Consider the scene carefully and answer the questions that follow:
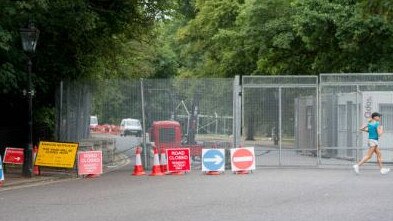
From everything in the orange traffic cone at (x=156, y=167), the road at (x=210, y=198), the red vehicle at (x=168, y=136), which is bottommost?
the road at (x=210, y=198)

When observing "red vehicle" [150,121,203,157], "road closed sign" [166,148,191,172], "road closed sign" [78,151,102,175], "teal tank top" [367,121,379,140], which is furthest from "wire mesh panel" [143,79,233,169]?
"teal tank top" [367,121,379,140]

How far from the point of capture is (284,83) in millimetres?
23469

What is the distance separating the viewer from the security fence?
2300cm

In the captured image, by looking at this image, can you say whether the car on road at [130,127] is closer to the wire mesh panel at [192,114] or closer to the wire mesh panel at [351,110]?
the wire mesh panel at [192,114]

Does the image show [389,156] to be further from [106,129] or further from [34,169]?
[34,169]

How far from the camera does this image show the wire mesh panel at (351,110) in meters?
23.8

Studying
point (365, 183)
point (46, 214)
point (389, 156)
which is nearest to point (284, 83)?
point (389, 156)

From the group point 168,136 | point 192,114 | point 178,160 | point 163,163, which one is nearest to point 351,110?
point 192,114

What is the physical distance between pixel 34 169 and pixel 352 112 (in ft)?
36.2

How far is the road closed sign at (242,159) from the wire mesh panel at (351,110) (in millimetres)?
3653

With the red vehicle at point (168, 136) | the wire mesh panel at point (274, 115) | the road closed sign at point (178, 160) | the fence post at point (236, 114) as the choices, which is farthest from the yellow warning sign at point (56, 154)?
the wire mesh panel at point (274, 115)

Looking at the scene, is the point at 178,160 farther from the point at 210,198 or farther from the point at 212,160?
the point at 210,198

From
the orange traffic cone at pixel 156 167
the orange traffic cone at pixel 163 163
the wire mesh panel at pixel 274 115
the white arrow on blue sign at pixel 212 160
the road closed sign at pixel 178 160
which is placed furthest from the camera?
the wire mesh panel at pixel 274 115

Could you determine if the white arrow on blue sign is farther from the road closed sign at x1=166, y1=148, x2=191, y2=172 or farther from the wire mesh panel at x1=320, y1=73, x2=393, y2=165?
the wire mesh panel at x1=320, y1=73, x2=393, y2=165
